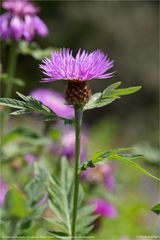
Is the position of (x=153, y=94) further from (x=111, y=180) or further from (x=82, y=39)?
(x=111, y=180)

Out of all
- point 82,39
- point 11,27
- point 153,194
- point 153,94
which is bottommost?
point 153,194

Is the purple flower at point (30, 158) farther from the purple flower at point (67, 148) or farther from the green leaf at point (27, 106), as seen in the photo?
the green leaf at point (27, 106)

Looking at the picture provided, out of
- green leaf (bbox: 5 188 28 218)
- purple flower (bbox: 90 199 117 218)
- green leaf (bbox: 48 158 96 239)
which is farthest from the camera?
purple flower (bbox: 90 199 117 218)

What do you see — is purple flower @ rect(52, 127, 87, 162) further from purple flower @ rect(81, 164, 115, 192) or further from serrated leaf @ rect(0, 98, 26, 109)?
serrated leaf @ rect(0, 98, 26, 109)

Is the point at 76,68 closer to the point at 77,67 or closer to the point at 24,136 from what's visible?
the point at 77,67

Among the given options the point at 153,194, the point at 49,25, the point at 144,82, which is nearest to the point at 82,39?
the point at 49,25

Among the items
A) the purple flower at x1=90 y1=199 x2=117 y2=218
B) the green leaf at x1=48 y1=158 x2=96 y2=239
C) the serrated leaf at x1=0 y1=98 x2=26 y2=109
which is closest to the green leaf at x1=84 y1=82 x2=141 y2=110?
the serrated leaf at x1=0 y1=98 x2=26 y2=109
